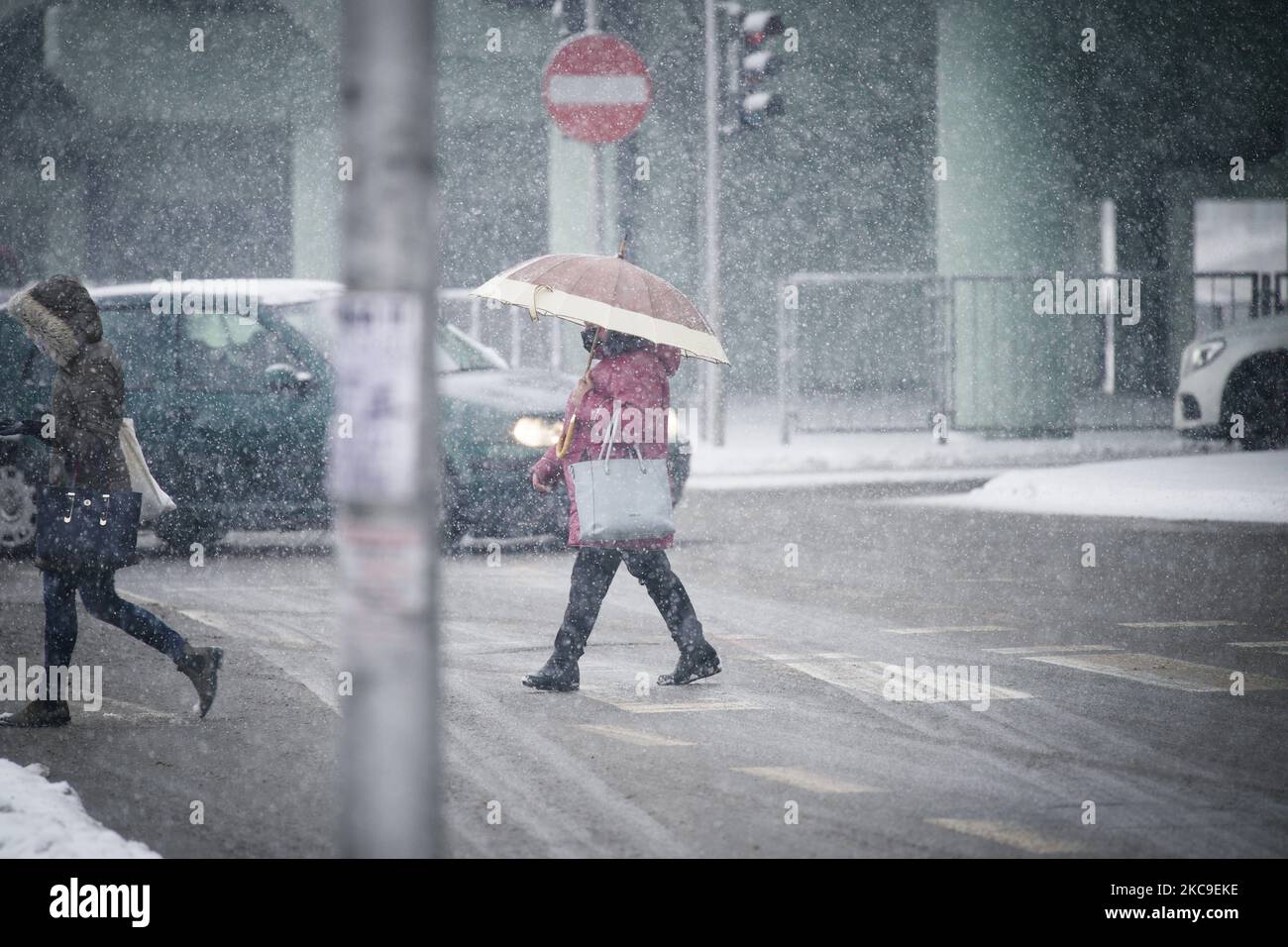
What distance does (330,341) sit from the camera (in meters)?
12.7

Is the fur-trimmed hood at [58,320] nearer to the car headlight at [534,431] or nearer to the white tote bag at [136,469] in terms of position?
the white tote bag at [136,469]

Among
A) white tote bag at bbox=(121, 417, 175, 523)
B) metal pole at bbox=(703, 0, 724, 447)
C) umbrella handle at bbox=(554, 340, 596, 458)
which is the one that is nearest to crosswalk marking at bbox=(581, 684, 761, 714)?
umbrella handle at bbox=(554, 340, 596, 458)

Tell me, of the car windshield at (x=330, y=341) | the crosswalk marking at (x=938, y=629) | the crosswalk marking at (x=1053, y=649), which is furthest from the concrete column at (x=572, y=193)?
the crosswalk marking at (x=1053, y=649)

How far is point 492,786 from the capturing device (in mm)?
6246

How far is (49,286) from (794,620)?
4.12 m

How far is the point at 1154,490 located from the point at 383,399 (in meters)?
13.1

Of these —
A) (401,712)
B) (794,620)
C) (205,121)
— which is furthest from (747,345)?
(401,712)

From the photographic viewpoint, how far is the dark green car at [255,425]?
40.8 feet

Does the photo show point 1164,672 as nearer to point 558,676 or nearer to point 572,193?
point 558,676

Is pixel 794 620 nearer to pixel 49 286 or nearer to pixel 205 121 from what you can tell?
pixel 49 286

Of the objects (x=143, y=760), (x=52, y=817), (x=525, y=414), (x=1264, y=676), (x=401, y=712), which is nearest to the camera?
(x=401, y=712)

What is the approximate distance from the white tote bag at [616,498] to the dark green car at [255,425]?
15.2 feet

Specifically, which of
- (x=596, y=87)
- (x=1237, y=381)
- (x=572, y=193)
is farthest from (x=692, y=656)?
(x=572, y=193)

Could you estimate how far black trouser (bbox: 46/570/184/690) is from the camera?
7355 millimetres
